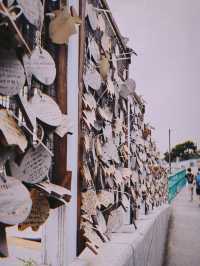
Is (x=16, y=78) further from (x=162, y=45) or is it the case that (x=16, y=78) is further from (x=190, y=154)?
(x=190, y=154)

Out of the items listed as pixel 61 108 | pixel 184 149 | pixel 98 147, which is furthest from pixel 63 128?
pixel 184 149

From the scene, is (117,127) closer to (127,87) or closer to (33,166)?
(127,87)

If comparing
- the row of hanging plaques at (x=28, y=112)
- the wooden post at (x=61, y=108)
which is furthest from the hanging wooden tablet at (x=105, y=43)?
the row of hanging plaques at (x=28, y=112)

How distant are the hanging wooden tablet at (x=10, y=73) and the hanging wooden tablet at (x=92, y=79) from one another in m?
0.86

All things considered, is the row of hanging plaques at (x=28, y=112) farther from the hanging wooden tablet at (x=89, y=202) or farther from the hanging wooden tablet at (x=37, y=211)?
the hanging wooden tablet at (x=89, y=202)

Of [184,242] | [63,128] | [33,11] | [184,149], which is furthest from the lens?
[184,149]

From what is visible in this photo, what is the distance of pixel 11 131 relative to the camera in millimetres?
1150

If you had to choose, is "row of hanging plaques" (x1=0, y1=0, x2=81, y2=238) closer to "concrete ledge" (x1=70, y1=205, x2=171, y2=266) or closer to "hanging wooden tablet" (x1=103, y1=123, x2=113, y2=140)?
"concrete ledge" (x1=70, y1=205, x2=171, y2=266)

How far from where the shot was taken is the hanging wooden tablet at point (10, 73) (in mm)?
1142

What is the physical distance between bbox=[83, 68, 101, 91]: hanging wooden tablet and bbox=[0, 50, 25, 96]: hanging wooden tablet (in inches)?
33.7

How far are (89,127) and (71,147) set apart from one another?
23 centimetres

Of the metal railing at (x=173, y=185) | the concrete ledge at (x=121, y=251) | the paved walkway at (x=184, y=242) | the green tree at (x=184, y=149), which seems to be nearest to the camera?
the concrete ledge at (x=121, y=251)

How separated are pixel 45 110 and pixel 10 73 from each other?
0.87 feet

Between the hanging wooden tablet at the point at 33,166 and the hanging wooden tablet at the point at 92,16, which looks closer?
the hanging wooden tablet at the point at 33,166
